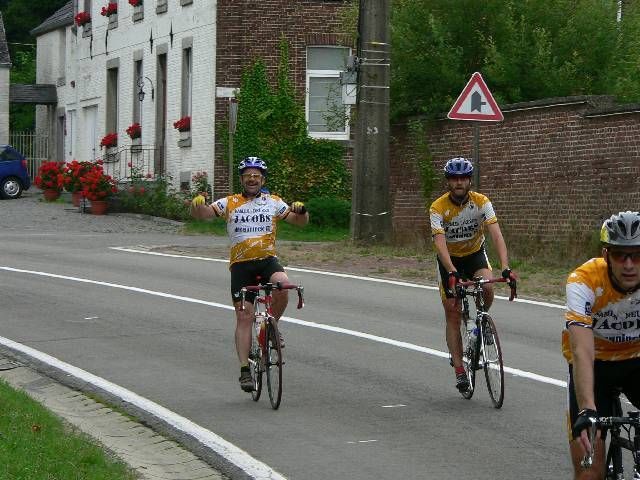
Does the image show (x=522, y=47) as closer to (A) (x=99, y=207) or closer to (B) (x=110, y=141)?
(A) (x=99, y=207)

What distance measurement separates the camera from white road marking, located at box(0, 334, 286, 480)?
341 inches

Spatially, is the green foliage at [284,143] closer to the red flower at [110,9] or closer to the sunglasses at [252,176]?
the red flower at [110,9]

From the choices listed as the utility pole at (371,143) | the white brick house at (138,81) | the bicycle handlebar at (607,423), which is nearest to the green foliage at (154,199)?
the white brick house at (138,81)

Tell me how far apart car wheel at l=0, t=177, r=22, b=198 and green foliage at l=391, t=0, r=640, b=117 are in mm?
18122

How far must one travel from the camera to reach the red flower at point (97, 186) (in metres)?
36.8

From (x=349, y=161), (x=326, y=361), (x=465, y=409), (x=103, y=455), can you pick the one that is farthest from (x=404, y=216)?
(x=103, y=455)

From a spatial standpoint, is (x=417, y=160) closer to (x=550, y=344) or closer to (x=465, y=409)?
(x=550, y=344)

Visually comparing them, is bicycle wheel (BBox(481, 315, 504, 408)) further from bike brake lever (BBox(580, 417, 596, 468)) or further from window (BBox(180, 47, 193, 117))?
window (BBox(180, 47, 193, 117))

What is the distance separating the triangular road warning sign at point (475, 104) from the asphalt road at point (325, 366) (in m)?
2.52

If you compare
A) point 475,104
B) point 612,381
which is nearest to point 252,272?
point 612,381

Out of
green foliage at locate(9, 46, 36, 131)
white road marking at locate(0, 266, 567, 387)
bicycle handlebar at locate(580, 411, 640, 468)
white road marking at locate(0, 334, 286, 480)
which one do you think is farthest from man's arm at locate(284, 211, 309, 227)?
green foliage at locate(9, 46, 36, 131)

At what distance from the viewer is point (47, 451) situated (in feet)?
27.6

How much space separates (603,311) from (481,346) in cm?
486

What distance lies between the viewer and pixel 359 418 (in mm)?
10422
